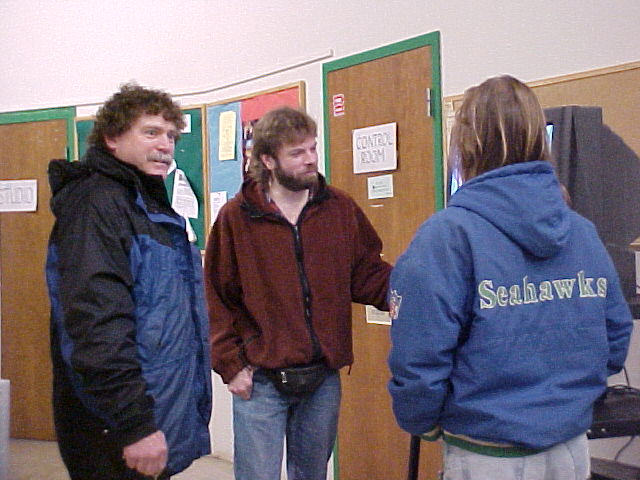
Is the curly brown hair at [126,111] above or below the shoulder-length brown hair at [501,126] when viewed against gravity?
above

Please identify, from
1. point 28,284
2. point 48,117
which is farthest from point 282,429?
point 48,117

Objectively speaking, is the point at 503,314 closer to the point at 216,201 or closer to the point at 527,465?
the point at 527,465

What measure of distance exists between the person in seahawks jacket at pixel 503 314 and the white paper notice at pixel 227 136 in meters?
2.56

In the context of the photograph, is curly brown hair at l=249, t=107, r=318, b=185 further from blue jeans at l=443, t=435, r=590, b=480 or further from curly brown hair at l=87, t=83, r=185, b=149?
blue jeans at l=443, t=435, r=590, b=480

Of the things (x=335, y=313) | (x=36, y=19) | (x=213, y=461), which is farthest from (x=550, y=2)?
(x=36, y=19)

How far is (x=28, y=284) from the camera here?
14.9 ft

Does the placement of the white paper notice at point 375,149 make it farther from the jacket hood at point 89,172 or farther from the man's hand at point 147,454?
the man's hand at point 147,454

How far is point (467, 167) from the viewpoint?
1.35m

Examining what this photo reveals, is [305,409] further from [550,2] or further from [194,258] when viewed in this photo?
[550,2]

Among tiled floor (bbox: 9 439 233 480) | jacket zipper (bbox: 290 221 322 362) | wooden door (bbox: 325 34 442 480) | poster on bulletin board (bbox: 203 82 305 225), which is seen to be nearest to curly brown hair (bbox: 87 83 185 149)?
jacket zipper (bbox: 290 221 322 362)

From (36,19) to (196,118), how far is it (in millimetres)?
1478

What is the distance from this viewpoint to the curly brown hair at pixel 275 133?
6.70 ft

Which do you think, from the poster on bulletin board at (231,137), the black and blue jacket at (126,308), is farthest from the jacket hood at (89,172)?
the poster on bulletin board at (231,137)

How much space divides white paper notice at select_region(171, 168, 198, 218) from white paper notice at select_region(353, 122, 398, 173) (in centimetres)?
119
